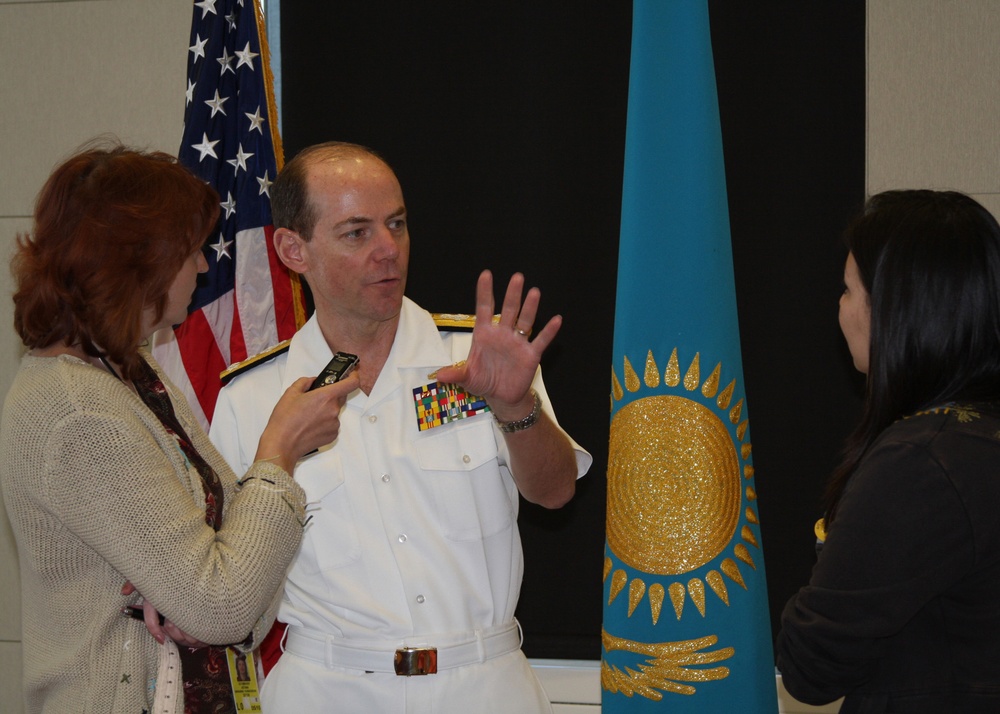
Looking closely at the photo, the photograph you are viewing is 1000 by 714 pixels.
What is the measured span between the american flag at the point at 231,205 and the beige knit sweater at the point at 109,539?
1.32 meters

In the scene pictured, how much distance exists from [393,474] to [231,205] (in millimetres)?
1278

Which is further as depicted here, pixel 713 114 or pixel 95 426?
pixel 713 114

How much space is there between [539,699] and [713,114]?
1.41 m

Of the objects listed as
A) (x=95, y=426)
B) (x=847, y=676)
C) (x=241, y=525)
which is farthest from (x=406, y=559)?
(x=847, y=676)

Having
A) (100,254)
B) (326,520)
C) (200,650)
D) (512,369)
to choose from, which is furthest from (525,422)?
(100,254)

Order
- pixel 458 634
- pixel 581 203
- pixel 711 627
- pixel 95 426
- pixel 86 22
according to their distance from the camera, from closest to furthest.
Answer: pixel 95 426, pixel 458 634, pixel 711 627, pixel 581 203, pixel 86 22

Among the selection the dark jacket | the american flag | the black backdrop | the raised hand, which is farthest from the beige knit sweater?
the black backdrop

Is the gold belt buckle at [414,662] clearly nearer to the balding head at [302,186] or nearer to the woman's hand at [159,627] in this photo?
the woman's hand at [159,627]

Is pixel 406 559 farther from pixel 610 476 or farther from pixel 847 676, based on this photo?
pixel 847 676

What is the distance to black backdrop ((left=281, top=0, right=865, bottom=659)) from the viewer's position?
2898mm

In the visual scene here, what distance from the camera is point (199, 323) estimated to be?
2779 mm

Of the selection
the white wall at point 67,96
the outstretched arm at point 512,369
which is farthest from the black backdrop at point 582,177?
the outstretched arm at point 512,369

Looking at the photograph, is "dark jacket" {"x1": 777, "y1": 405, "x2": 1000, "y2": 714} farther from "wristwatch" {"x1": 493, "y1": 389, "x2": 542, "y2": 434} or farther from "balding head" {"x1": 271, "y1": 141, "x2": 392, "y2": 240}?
"balding head" {"x1": 271, "y1": 141, "x2": 392, "y2": 240}

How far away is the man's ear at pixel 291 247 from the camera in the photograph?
2146mm
